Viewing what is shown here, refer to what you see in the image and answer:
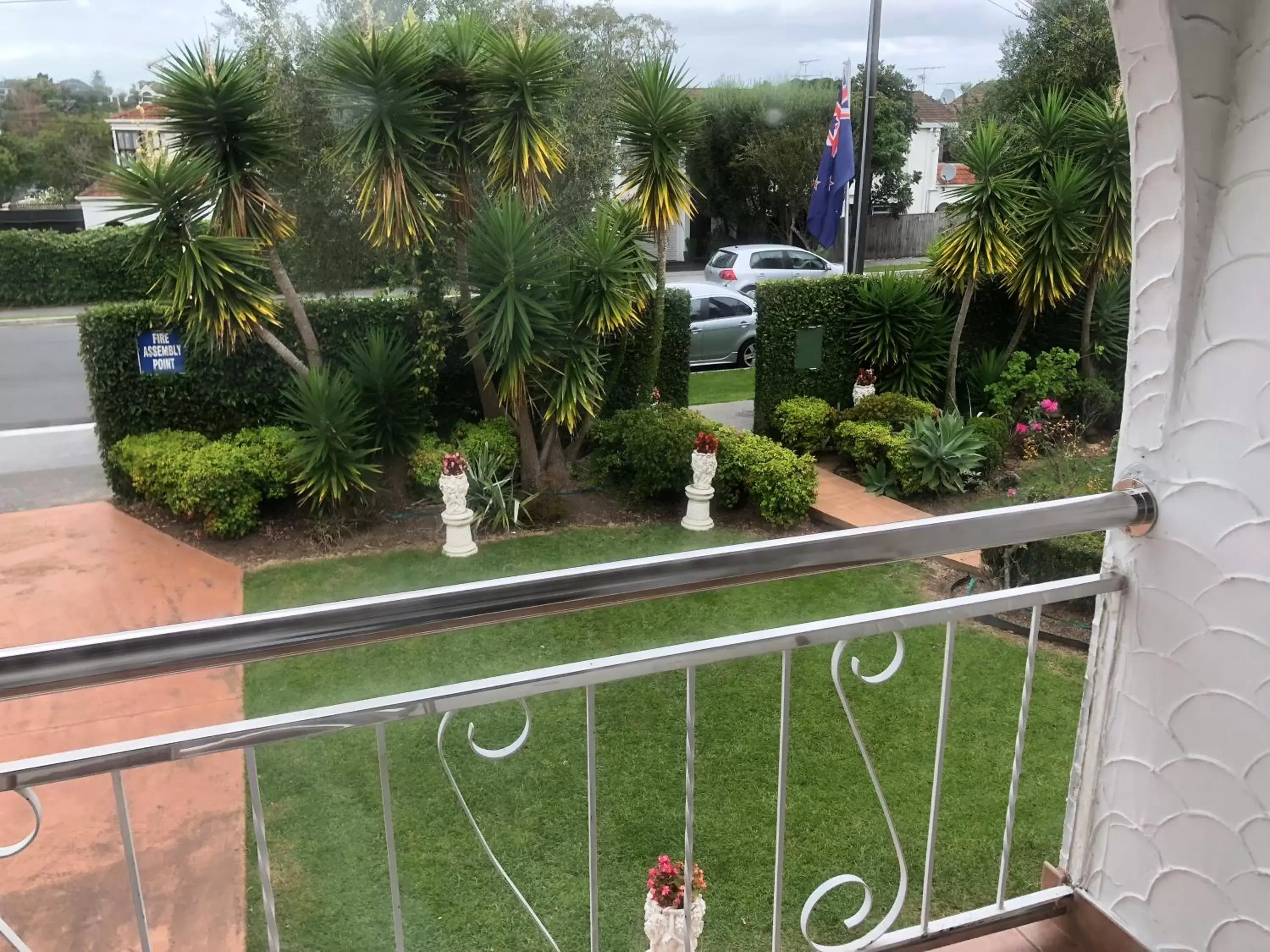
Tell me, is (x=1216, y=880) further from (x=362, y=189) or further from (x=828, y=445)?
(x=828, y=445)

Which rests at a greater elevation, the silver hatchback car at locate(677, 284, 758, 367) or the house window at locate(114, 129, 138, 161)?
the house window at locate(114, 129, 138, 161)

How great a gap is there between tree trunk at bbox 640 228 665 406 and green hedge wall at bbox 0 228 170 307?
325 centimetres

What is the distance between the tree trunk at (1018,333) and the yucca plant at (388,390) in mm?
4619

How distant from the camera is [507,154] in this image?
17.1ft

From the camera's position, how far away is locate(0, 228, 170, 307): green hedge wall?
6.09 meters

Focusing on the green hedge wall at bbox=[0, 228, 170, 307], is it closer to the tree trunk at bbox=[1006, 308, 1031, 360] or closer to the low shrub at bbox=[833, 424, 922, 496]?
the low shrub at bbox=[833, 424, 922, 496]

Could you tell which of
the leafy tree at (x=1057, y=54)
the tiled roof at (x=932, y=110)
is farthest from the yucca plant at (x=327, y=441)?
the tiled roof at (x=932, y=110)

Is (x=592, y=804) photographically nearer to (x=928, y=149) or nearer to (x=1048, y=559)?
(x=1048, y=559)

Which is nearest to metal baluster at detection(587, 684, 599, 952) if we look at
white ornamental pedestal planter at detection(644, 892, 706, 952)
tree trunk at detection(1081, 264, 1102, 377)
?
white ornamental pedestal planter at detection(644, 892, 706, 952)

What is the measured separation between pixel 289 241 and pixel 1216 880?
20.0ft

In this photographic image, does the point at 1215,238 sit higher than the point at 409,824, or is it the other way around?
the point at 1215,238

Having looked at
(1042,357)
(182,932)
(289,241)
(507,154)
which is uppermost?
(507,154)

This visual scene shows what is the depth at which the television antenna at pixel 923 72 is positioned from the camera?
12.0 meters

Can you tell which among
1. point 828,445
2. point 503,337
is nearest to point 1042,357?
point 828,445
